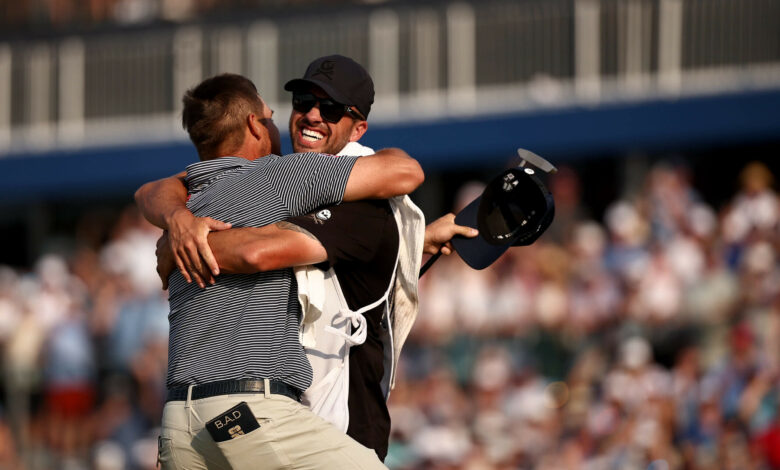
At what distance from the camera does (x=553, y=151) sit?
13406 millimetres

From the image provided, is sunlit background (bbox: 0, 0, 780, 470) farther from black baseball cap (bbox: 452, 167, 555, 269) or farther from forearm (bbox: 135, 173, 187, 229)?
forearm (bbox: 135, 173, 187, 229)

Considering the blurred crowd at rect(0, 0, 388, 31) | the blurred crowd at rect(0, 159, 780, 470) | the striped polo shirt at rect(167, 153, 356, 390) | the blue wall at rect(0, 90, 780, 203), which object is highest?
the blurred crowd at rect(0, 0, 388, 31)

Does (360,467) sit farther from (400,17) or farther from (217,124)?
(400,17)

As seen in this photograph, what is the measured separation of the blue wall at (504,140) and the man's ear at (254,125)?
27.0ft

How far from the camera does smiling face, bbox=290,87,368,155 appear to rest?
4.81 m

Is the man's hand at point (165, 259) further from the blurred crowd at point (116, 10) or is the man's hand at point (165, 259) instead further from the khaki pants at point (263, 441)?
the blurred crowd at point (116, 10)

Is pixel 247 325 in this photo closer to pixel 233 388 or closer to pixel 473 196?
pixel 233 388

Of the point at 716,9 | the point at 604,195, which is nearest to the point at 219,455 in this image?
the point at 604,195

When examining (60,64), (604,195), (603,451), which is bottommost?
(603,451)

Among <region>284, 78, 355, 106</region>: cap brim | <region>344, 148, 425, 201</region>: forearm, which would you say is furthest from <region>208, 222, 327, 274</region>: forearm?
<region>284, 78, 355, 106</region>: cap brim

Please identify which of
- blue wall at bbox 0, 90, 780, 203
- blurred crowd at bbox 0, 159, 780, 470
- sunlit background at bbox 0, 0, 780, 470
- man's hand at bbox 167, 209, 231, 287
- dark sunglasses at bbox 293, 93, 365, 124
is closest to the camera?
man's hand at bbox 167, 209, 231, 287

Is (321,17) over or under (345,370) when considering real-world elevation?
over

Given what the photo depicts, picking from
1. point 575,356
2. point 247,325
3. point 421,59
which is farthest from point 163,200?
point 421,59

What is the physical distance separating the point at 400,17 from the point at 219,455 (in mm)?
11214
